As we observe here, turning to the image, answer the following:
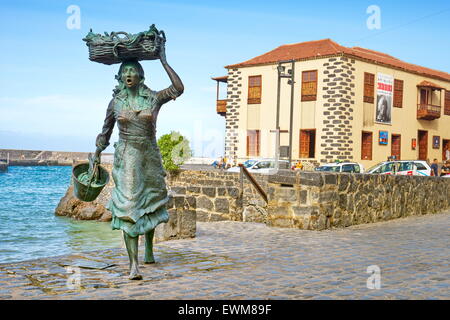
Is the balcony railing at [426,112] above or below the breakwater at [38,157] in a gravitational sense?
above

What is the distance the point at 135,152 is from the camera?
19.8 ft

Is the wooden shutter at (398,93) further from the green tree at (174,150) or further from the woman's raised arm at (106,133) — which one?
the woman's raised arm at (106,133)

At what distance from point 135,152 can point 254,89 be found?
95.2 feet

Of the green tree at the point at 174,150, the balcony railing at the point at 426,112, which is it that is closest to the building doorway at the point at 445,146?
the balcony railing at the point at 426,112

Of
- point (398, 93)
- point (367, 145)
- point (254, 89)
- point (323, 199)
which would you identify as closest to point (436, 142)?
point (398, 93)

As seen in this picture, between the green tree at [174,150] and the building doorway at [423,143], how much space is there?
17317 millimetres

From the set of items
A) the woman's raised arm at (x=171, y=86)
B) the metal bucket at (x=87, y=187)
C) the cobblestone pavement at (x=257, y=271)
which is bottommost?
the cobblestone pavement at (x=257, y=271)

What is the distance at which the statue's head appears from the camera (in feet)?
19.9

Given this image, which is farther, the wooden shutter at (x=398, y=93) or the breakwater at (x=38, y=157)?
the breakwater at (x=38, y=157)

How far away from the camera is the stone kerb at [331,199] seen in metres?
10.3

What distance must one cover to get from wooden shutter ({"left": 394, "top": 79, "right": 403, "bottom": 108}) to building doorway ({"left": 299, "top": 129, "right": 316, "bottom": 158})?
20.5 feet

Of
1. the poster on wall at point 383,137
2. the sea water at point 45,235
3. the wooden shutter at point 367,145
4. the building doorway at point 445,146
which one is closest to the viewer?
the sea water at point 45,235

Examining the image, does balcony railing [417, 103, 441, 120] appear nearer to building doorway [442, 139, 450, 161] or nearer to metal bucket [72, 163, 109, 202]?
building doorway [442, 139, 450, 161]

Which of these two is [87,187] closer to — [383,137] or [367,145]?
[367,145]
